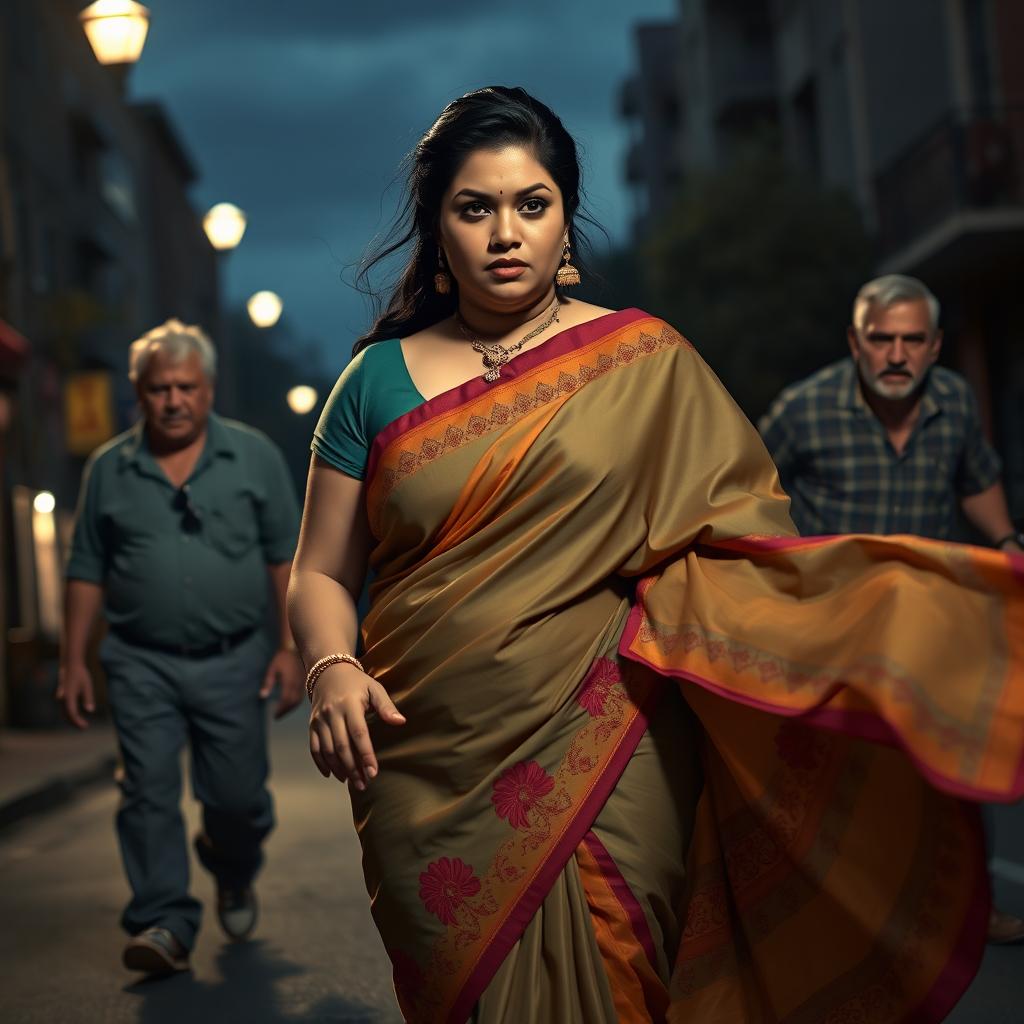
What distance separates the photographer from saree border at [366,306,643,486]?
3.62 metres

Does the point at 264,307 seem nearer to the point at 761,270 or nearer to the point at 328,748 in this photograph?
the point at 761,270

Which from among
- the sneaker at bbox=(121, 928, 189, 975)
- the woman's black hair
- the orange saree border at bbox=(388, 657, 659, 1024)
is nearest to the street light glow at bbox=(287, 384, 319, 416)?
the sneaker at bbox=(121, 928, 189, 975)

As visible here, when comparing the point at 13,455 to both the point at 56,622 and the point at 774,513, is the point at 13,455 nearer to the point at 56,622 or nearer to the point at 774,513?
the point at 56,622

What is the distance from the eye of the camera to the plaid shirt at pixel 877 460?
653 cm

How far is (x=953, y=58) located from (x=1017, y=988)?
20355 mm

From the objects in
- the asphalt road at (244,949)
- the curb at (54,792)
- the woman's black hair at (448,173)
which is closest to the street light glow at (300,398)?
the curb at (54,792)

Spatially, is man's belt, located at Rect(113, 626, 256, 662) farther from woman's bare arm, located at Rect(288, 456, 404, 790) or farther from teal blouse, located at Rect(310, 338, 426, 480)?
teal blouse, located at Rect(310, 338, 426, 480)

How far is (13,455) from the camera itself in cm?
2323

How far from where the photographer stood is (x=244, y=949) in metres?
6.73

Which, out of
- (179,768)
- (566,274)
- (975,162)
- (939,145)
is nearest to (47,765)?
(179,768)

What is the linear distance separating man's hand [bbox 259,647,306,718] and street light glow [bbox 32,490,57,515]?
1583 centimetres

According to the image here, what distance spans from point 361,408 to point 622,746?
0.82 metres

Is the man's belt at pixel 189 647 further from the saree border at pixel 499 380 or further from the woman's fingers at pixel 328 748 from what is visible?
the woman's fingers at pixel 328 748

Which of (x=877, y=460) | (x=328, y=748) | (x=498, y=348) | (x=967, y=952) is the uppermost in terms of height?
(x=498, y=348)
